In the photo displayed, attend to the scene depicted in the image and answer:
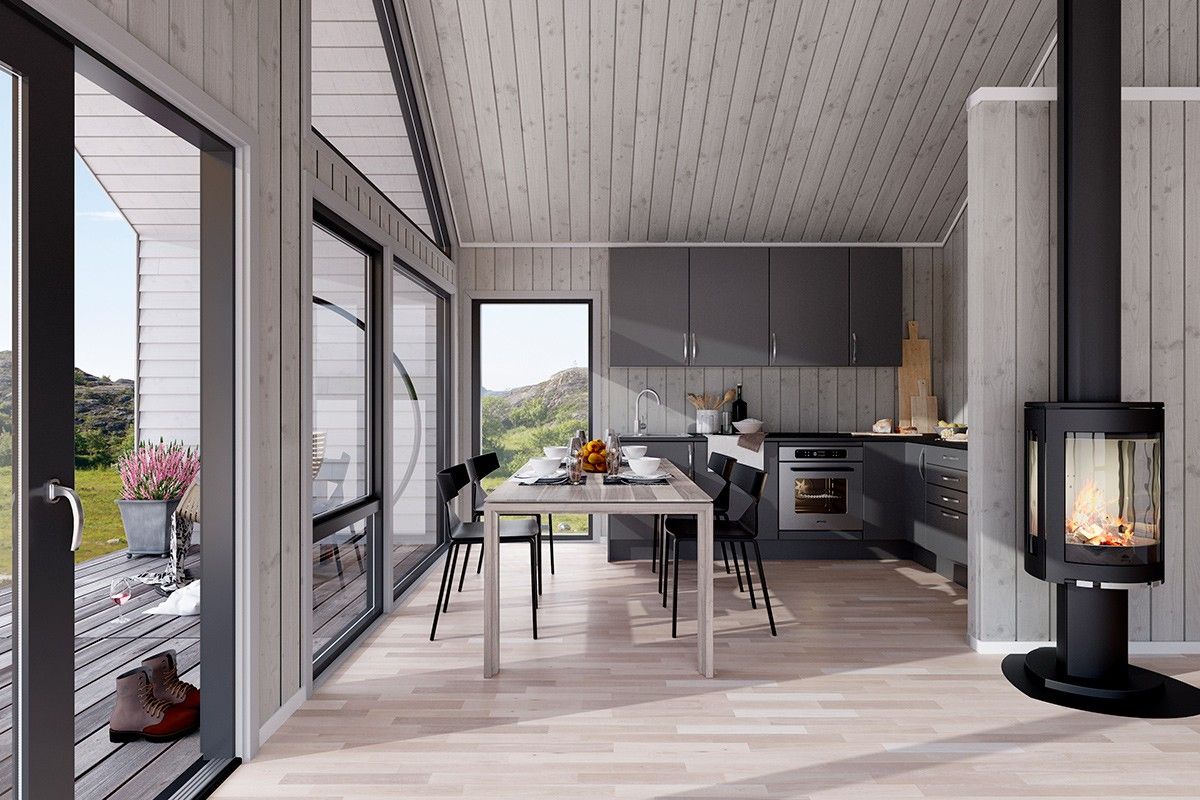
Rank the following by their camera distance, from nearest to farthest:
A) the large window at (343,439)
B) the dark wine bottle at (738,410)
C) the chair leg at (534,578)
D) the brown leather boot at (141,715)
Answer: the brown leather boot at (141,715), the large window at (343,439), the chair leg at (534,578), the dark wine bottle at (738,410)

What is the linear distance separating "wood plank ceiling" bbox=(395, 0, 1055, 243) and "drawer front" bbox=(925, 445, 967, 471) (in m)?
1.78

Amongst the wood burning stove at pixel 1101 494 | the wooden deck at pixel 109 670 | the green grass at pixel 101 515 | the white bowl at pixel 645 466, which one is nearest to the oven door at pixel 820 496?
the white bowl at pixel 645 466

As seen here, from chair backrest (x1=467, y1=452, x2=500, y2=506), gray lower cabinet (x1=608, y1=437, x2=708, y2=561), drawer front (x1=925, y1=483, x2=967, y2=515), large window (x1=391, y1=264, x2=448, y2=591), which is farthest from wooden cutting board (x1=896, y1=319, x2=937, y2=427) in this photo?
large window (x1=391, y1=264, x2=448, y2=591)

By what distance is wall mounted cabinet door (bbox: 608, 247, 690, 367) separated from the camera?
5.71 meters

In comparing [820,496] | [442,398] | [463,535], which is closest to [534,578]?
[463,535]

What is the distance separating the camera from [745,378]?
19.5ft

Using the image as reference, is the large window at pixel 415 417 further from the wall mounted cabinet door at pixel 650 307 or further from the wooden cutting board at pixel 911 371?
the wooden cutting board at pixel 911 371

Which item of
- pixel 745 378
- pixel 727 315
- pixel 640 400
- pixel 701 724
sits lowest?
pixel 701 724

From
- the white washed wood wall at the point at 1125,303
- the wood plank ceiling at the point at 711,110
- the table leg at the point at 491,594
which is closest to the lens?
the table leg at the point at 491,594

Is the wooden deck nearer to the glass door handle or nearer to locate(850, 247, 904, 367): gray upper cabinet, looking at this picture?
the glass door handle

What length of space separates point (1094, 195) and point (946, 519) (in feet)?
7.85

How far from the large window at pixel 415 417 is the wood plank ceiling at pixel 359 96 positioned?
0.58 metres

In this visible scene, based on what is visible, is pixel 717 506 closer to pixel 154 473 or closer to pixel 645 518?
pixel 645 518

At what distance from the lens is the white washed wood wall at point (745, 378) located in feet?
19.5
